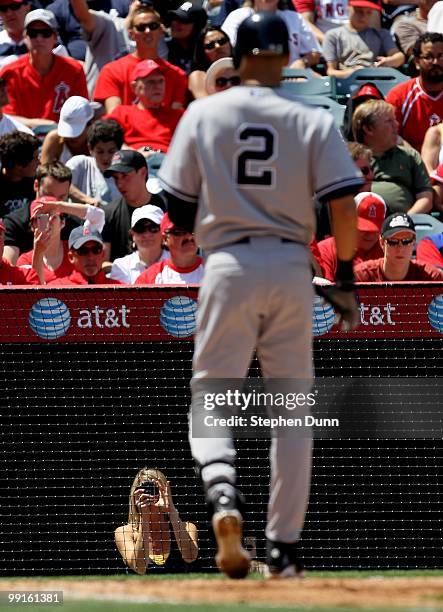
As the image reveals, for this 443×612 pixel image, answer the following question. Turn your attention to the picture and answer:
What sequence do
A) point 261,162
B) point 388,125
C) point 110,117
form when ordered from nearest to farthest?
1. point 261,162
2. point 388,125
3. point 110,117

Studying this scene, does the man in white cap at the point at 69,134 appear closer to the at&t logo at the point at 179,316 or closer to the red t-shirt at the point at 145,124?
the red t-shirt at the point at 145,124

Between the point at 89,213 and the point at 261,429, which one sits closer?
the point at 261,429

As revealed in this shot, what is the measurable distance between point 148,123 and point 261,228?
20.1 feet

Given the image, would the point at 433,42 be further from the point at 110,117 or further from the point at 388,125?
the point at 110,117

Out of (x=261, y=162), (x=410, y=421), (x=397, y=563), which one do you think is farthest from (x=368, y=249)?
(x=261, y=162)

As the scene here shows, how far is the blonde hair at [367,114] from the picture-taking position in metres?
10.2

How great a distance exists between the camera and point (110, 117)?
1114 cm

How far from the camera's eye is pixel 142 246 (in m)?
8.96

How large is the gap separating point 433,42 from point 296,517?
22.5 feet

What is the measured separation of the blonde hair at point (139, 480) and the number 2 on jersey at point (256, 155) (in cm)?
289

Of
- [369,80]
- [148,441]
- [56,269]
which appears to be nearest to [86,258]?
[56,269]

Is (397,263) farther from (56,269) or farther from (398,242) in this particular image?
(56,269)

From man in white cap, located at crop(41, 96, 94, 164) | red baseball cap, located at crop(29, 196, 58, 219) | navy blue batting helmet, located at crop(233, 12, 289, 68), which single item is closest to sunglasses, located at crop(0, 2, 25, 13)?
man in white cap, located at crop(41, 96, 94, 164)

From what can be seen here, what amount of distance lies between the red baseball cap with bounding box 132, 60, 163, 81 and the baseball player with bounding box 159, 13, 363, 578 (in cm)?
567
